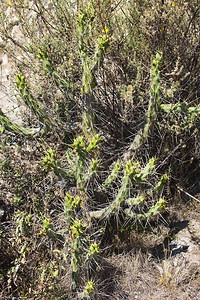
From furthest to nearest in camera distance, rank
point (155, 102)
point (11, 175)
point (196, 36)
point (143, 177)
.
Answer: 1. point (196, 36)
2. point (11, 175)
3. point (155, 102)
4. point (143, 177)

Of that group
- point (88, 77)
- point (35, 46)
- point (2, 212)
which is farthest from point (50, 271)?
point (35, 46)

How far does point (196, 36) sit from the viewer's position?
12.5 ft

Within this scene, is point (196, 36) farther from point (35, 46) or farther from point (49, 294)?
point (49, 294)

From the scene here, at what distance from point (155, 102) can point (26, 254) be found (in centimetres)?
215

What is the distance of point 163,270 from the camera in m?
3.32

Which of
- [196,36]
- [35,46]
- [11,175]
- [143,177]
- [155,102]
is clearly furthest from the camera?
[35,46]

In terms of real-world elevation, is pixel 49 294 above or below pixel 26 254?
below

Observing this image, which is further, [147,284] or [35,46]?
[35,46]

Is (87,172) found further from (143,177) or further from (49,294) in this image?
(49,294)

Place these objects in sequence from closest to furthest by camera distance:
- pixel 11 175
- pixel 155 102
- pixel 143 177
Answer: pixel 143 177 < pixel 155 102 < pixel 11 175

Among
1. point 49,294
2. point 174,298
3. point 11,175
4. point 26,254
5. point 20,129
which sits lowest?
point 174,298

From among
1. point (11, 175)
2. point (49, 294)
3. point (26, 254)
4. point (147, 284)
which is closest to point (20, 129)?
point (11, 175)

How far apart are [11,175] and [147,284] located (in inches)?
76.1

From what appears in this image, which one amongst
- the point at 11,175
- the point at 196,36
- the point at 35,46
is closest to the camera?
the point at 11,175
